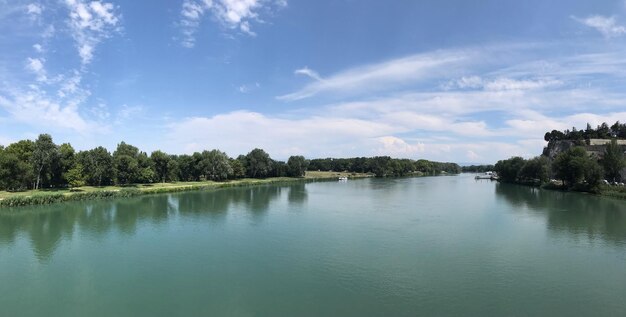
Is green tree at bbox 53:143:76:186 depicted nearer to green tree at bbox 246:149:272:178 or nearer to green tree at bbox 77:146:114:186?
green tree at bbox 77:146:114:186

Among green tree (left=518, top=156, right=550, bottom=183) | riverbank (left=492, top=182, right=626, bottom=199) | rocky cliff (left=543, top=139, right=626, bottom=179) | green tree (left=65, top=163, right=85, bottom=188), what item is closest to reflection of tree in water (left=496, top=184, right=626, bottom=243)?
riverbank (left=492, top=182, right=626, bottom=199)

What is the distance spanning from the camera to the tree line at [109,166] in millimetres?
54969

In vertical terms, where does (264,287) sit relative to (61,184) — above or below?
below

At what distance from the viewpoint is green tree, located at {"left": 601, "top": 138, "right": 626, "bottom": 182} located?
217 ft

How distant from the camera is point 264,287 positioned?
62.1 ft

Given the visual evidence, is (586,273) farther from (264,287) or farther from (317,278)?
(264,287)

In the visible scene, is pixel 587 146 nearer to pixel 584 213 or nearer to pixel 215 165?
pixel 584 213

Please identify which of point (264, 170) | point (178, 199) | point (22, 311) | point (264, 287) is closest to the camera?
point (22, 311)

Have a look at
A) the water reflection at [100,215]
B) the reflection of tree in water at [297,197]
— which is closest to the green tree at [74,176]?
the water reflection at [100,215]

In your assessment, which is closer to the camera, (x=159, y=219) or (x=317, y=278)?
(x=317, y=278)

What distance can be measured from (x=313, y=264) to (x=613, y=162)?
224ft

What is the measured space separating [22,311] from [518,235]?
3298 cm

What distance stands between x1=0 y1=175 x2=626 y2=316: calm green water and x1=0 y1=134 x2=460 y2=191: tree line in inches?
668

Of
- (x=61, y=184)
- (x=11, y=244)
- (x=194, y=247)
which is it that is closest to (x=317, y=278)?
(x=194, y=247)
